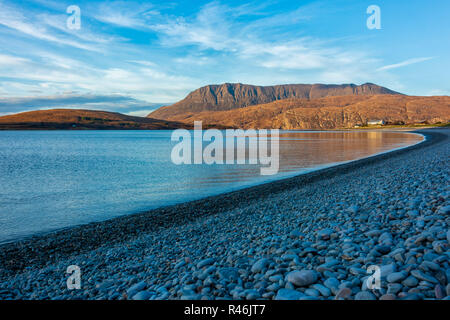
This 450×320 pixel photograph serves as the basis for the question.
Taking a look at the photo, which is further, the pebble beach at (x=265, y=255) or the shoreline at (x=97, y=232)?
the shoreline at (x=97, y=232)

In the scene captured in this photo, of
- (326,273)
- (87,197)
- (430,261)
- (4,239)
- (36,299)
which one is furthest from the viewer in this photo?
(87,197)

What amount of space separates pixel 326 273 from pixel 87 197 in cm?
1683

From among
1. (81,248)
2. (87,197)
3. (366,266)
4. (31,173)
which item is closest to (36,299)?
(81,248)

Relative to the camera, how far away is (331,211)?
8797 millimetres

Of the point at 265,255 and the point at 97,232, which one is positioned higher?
the point at 265,255

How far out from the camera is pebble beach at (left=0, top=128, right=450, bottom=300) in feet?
13.9

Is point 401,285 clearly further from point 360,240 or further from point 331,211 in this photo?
point 331,211

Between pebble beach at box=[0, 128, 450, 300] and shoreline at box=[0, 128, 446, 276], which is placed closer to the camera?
pebble beach at box=[0, 128, 450, 300]

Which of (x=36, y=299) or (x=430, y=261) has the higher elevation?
(x=430, y=261)

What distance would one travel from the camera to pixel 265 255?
5953mm

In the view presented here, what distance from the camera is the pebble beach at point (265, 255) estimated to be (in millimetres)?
4242

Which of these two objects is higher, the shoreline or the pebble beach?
the pebble beach

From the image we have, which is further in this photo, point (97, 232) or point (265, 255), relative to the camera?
point (97, 232)

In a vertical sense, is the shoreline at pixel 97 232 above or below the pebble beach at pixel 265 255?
below
